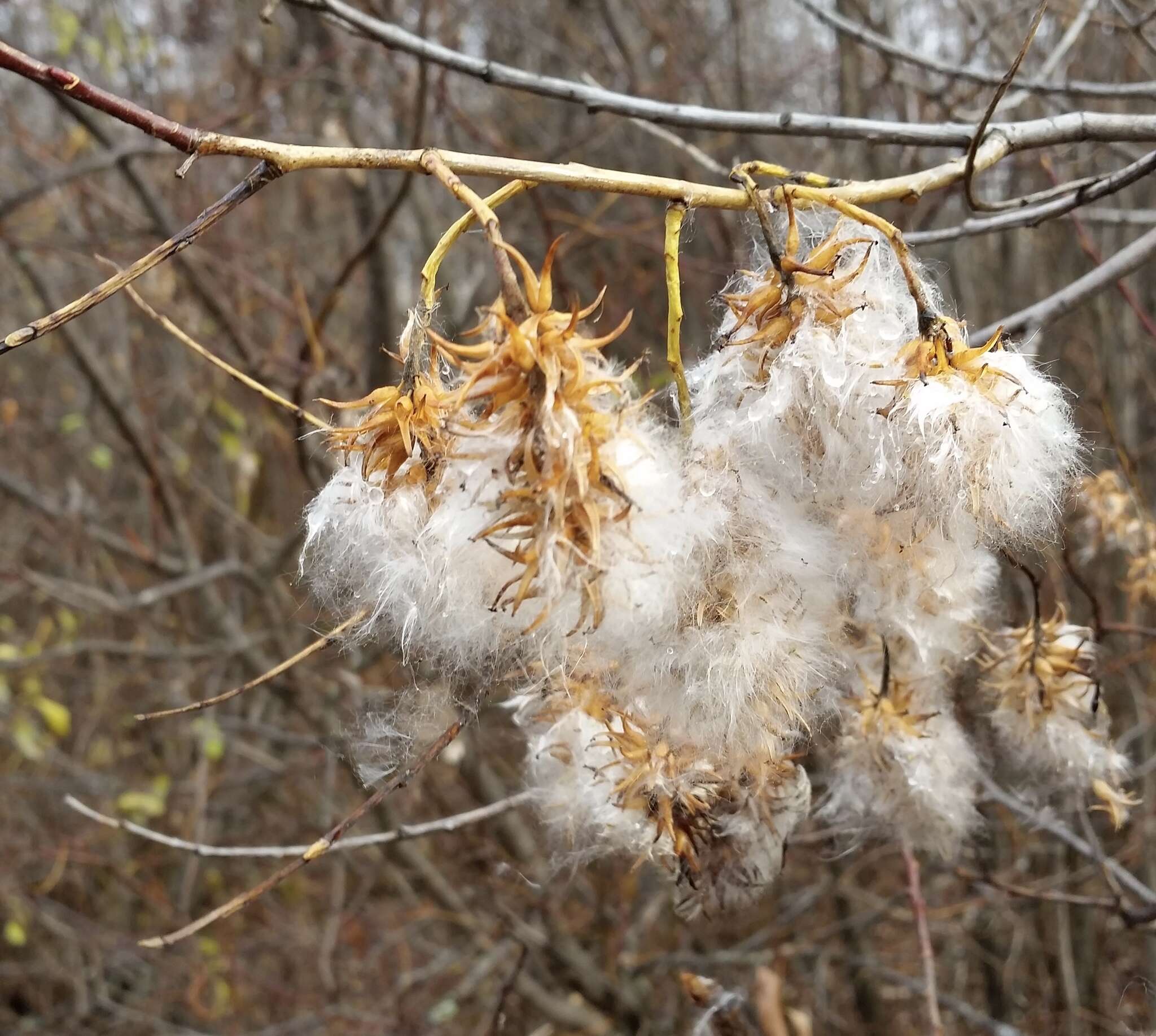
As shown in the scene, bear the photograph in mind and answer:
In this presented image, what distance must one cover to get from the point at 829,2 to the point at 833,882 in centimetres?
370

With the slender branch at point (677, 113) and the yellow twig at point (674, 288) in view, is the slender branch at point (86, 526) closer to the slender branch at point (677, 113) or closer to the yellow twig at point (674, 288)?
the slender branch at point (677, 113)

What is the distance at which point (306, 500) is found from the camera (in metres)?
3.72

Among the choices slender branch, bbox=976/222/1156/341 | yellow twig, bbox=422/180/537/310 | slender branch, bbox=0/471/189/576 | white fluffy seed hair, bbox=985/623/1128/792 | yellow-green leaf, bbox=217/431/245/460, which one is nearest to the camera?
yellow twig, bbox=422/180/537/310

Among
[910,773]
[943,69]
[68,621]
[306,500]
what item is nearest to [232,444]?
[306,500]

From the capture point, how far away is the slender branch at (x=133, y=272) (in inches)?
28.5

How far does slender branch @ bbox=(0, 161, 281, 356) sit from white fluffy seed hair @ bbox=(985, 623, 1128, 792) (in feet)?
3.99

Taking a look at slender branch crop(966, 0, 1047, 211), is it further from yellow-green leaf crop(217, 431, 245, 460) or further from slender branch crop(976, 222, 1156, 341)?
yellow-green leaf crop(217, 431, 245, 460)

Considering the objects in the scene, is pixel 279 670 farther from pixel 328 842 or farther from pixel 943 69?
pixel 943 69

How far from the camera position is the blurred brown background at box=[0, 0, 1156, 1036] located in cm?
340

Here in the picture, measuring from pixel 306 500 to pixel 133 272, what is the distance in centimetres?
306

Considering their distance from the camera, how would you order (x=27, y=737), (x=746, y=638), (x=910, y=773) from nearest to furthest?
(x=746, y=638), (x=910, y=773), (x=27, y=737)

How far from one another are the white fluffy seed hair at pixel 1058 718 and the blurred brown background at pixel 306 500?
1487 mm

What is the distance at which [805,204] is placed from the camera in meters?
1.05

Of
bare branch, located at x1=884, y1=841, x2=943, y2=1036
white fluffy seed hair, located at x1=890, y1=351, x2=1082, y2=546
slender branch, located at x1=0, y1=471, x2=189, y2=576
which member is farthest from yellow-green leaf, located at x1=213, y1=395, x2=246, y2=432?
white fluffy seed hair, located at x1=890, y1=351, x2=1082, y2=546
